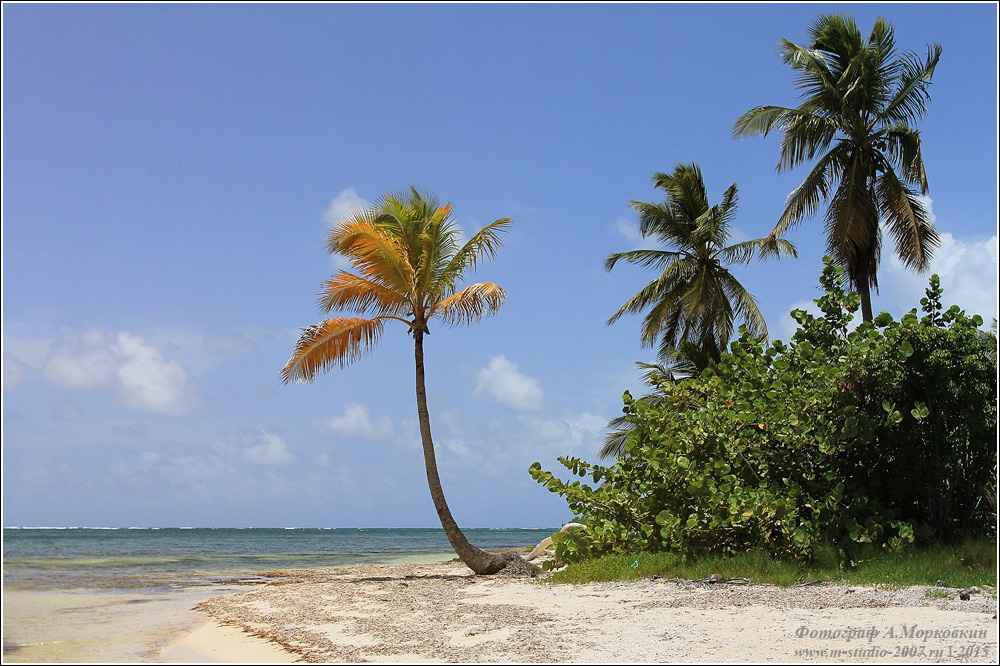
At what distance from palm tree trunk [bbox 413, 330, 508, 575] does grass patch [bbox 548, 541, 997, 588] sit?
110 inches

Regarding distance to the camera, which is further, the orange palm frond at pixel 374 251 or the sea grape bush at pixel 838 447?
the orange palm frond at pixel 374 251

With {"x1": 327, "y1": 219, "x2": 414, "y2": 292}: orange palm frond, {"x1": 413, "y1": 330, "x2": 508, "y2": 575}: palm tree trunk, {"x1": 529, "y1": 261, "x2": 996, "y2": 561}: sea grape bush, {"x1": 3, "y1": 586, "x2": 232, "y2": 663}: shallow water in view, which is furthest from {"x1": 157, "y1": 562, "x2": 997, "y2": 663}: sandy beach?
{"x1": 327, "y1": 219, "x2": 414, "y2": 292}: orange palm frond

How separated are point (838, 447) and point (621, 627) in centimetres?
472

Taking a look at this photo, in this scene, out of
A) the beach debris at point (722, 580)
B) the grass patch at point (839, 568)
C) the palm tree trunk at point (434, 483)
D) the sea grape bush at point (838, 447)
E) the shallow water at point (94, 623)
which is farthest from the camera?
the palm tree trunk at point (434, 483)

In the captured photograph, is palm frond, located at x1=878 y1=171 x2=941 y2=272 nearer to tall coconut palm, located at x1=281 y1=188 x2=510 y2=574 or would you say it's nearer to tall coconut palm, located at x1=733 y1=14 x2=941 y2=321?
tall coconut palm, located at x1=733 y1=14 x2=941 y2=321

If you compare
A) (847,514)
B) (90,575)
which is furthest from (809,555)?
(90,575)

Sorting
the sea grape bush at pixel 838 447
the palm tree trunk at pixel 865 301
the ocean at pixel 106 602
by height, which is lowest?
the ocean at pixel 106 602

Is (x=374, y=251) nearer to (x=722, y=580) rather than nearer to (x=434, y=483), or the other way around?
(x=434, y=483)

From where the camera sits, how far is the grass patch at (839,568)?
8.09 metres

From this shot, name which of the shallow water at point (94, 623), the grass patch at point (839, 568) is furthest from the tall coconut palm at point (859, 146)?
the shallow water at point (94, 623)

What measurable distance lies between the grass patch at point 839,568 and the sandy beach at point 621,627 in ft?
1.49

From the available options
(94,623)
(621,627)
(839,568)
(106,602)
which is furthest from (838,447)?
(106,602)

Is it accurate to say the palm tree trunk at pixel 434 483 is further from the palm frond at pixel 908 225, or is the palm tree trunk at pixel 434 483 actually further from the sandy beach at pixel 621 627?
the palm frond at pixel 908 225

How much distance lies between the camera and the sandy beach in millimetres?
5438
